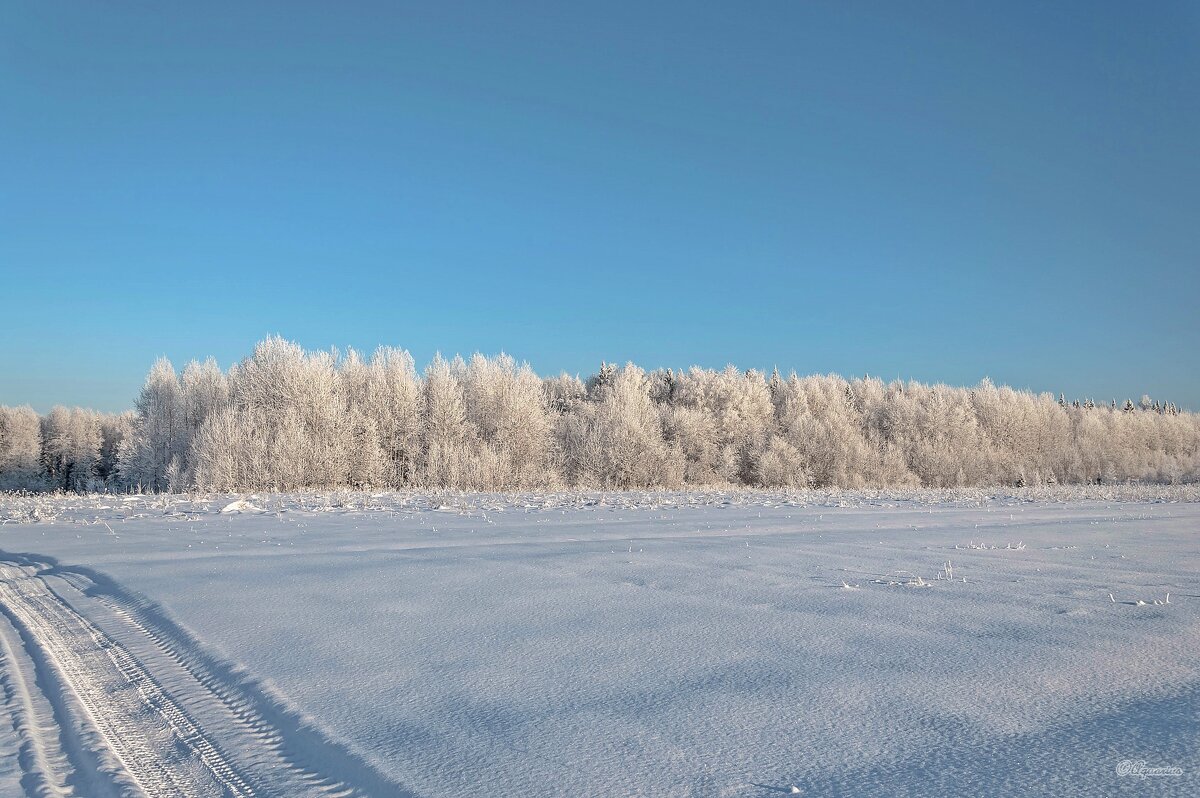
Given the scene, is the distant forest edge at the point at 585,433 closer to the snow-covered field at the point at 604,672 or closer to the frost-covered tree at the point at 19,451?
the frost-covered tree at the point at 19,451

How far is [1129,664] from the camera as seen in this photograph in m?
3.70

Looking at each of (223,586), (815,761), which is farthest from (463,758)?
(223,586)

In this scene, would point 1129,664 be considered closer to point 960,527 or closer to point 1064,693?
point 1064,693

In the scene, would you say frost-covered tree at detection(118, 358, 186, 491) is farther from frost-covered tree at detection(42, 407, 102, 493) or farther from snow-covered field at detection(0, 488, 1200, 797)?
snow-covered field at detection(0, 488, 1200, 797)

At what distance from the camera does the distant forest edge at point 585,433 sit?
92.6 ft

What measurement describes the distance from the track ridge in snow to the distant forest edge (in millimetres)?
22280

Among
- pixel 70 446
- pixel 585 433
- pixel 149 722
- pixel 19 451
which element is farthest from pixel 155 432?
pixel 70 446

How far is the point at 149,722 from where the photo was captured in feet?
11.2

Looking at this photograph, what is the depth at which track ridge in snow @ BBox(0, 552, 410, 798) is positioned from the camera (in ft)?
9.09

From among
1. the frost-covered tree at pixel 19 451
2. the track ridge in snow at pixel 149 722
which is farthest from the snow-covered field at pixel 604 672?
the frost-covered tree at pixel 19 451

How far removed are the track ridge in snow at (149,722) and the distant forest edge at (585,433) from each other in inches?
877

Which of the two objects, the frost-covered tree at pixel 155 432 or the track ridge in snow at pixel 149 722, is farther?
the frost-covered tree at pixel 155 432

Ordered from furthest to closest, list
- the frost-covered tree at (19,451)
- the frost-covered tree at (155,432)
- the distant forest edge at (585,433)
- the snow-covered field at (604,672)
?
1. the frost-covered tree at (19,451)
2. the frost-covered tree at (155,432)
3. the distant forest edge at (585,433)
4. the snow-covered field at (604,672)

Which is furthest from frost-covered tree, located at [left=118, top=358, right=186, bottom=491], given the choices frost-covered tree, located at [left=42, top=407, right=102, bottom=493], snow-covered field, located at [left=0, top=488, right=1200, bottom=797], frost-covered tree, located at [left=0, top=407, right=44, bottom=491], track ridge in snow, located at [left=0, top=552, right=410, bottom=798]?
track ridge in snow, located at [left=0, top=552, right=410, bottom=798]
